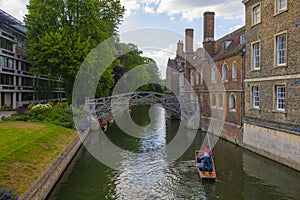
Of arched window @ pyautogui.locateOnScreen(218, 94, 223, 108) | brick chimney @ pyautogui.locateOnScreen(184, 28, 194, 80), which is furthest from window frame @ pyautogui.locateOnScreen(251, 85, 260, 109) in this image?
brick chimney @ pyautogui.locateOnScreen(184, 28, 194, 80)

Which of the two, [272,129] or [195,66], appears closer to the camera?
[272,129]

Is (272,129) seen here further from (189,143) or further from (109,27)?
(109,27)

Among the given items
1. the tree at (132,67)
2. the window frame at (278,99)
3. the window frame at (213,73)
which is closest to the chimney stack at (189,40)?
the window frame at (213,73)

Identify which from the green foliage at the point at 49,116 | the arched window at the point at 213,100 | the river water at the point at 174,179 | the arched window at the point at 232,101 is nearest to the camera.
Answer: the river water at the point at 174,179

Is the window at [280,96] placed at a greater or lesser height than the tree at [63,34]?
lesser

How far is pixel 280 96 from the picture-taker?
15133 millimetres

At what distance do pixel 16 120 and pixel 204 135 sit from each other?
15.8 metres

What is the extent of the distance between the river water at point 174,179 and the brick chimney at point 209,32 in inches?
493

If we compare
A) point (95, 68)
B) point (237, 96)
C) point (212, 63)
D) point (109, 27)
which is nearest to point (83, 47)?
point (95, 68)

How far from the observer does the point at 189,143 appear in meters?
21.2

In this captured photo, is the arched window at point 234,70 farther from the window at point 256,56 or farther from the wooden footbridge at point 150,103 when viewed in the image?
the wooden footbridge at point 150,103

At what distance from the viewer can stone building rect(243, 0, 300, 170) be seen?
1362 cm

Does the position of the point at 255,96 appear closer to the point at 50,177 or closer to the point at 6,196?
the point at 50,177

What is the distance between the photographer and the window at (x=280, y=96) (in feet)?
48.9
